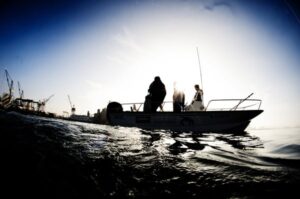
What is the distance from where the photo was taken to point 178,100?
39.7 feet

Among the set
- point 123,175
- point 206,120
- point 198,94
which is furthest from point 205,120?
point 123,175

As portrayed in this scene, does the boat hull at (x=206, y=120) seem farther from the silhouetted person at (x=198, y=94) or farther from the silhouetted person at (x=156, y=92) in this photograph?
the silhouetted person at (x=198, y=94)

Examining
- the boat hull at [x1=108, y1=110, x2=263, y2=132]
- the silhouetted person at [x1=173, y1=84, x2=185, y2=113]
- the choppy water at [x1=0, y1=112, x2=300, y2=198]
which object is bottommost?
the choppy water at [x1=0, y1=112, x2=300, y2=198]

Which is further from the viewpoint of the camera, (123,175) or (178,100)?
(178,100)

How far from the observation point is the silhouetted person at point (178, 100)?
1171 cm

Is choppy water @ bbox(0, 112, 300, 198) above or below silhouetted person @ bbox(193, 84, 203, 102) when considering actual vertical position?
below

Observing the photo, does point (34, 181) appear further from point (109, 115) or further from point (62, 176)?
point (109, 115)

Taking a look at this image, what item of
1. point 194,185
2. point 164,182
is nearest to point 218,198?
point 194,185

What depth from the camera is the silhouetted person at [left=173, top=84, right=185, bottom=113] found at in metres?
11.7

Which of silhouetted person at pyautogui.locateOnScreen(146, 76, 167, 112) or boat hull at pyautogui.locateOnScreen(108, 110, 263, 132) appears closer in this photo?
boat hull at pyautogui.locateOnScreen(108, 110, 263, 132)

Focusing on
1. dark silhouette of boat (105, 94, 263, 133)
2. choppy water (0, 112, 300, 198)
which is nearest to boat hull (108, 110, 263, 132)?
dark silhouette of boat (105, 94, 263, 133)

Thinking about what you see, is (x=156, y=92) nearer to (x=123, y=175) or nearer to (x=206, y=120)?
(x=206, y=120)

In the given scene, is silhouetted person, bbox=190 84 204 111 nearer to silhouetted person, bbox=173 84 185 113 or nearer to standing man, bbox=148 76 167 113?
silhouetted person, bbox=173 84 185 113

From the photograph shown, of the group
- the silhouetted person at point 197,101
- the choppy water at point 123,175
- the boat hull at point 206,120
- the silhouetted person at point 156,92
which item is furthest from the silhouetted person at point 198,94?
the choppy water at point 123,175
